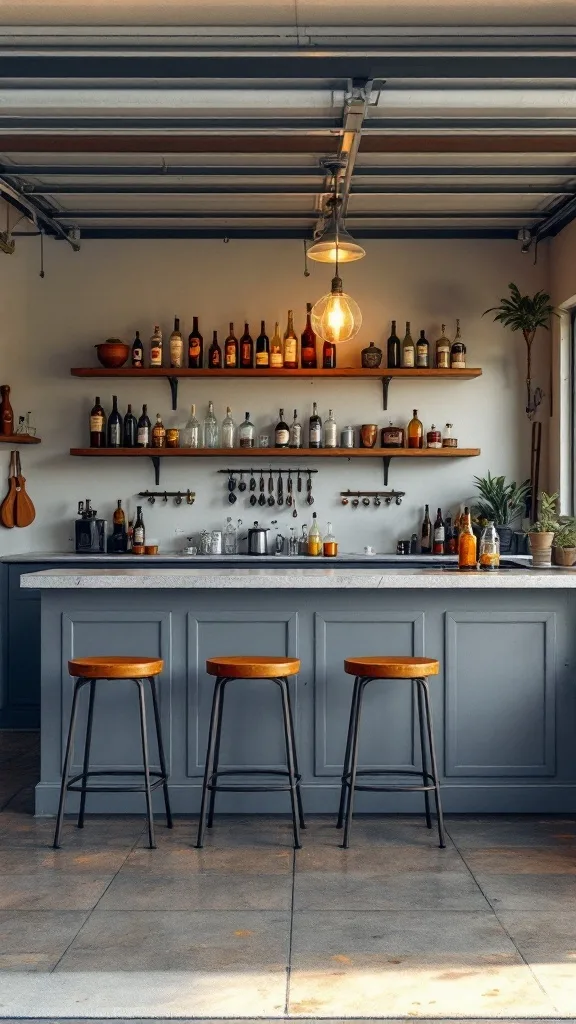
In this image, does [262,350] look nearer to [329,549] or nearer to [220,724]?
[329,549]

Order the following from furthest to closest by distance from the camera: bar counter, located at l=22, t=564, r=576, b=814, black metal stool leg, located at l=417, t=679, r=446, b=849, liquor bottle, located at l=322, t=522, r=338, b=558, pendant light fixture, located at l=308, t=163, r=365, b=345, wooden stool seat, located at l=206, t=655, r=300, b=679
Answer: liquor bottle, located at l=322, t=522, r=338, b=558
pendant light fixture, located at l=308, t=163, r=365, b=345
bar counter, located at l=22, t=564, r=576, b=814
black metal stool leg, located at l=417, t=679, r=446, b=849
wooden stool seat, located at l=206, t=655, r=300, b=679

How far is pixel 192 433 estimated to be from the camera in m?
7.02

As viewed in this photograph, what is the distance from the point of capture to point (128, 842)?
399 cm

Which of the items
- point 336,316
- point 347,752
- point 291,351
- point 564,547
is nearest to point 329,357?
point 291,351

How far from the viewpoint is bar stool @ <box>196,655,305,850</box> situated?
3.86 m

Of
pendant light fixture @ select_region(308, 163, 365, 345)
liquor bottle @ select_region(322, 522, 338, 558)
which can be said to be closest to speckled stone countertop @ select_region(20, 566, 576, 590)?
pendant light fixture @ select_region(308, 163, 365, 345)

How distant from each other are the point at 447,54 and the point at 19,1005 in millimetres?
3763

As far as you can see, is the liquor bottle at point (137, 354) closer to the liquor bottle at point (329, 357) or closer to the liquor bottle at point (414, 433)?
the liquor bottle at point (329, 357)

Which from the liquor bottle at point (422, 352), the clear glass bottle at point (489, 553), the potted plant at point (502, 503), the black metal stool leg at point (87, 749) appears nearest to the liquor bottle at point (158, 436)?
the liquor bottle at point (422, 352)

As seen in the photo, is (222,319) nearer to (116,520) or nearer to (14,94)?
(116,520)

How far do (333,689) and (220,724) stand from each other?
546mm

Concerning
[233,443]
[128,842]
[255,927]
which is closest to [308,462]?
[233,443]

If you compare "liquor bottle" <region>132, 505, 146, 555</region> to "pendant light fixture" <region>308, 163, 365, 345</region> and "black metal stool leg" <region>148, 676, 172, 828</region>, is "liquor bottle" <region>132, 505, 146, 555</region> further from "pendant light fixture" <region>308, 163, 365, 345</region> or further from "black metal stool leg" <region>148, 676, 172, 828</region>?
"black metal stool leg" <region>148, 676, 172, 828</region>

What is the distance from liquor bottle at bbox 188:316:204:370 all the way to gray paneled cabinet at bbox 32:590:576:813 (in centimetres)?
292
